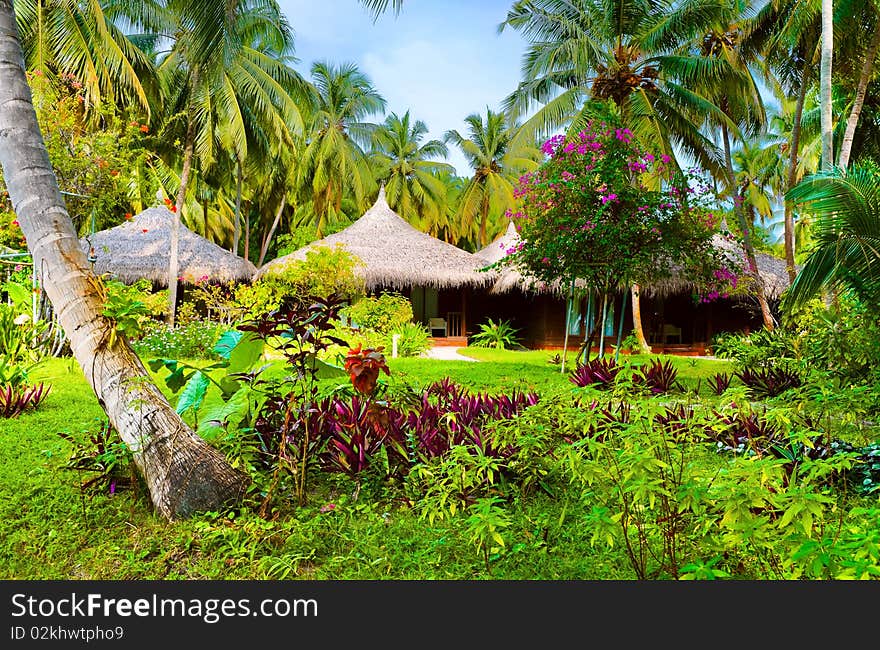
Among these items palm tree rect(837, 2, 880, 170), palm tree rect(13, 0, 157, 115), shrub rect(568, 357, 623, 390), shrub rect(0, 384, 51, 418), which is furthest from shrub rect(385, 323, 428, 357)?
palm tree rect(837, 2, 880, 170)

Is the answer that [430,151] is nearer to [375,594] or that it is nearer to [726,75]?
[726,75]

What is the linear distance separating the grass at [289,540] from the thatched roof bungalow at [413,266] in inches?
475

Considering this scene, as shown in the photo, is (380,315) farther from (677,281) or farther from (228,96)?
(677,281)

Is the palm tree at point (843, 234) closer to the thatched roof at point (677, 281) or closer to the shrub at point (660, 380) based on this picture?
the shrub at point (660, 380)

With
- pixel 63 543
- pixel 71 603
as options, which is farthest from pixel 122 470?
pixel 71 603

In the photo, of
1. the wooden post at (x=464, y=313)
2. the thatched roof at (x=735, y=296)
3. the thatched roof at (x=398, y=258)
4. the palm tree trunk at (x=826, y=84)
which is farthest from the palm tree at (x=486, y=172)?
the palm tree trunk at (x=826, y=84)

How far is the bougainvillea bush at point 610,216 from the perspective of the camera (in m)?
7.80


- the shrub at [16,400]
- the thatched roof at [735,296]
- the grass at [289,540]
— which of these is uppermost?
the thatched roof at [735,296]

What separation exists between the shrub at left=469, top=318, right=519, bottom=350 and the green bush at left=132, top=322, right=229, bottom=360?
6.67 meters

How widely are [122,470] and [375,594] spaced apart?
1891 millimetres

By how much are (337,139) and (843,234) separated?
18461 millimetres

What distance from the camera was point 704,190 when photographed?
8.15 meters

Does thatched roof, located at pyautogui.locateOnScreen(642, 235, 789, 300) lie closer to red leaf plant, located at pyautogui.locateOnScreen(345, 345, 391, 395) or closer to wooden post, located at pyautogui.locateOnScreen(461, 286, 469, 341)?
wooden post, located at pyautogui.locateOnScreen(461, 286, 469, 341)

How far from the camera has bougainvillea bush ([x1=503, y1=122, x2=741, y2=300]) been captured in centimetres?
780
